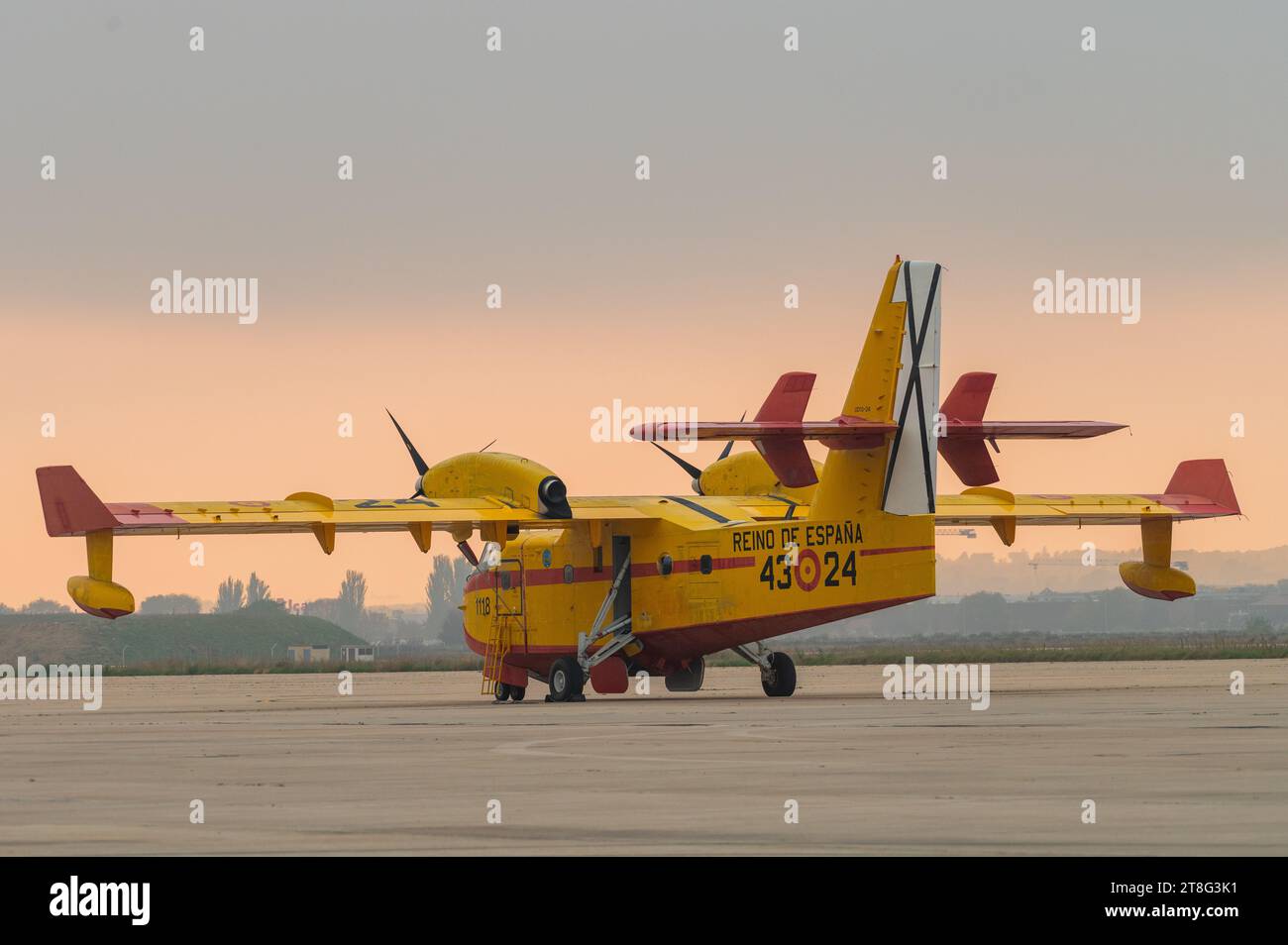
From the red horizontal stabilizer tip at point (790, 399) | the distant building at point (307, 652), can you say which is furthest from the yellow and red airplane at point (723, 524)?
the distant building at point (307, 652)

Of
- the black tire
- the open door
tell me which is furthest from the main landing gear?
the open door

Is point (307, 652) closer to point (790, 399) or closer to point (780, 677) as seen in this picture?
point (780, 677)

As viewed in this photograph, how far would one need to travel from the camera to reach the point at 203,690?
207 ft

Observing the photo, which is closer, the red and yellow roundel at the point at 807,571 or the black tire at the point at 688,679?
the red and yellow roundel at the point at 807,571

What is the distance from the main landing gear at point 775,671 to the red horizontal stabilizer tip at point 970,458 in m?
6.99

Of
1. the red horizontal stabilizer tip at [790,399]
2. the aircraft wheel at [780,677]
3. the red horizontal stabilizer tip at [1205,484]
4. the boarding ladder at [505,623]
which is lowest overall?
the aircraft wheel at [780,677]

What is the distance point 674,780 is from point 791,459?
17622mm

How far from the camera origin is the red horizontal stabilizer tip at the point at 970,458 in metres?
39.5

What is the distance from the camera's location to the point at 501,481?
140 ft

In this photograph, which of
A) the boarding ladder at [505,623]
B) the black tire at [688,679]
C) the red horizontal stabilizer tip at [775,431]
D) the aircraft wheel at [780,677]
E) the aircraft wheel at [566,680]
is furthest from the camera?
the boarding ladder at [505,623]
